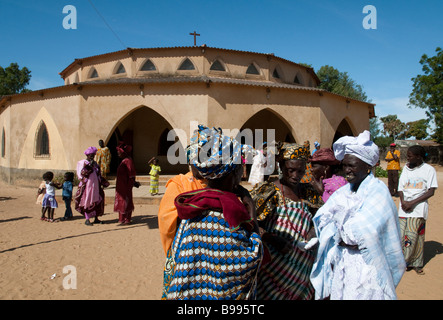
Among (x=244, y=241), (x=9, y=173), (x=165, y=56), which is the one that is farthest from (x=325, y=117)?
(x=9, y=173)

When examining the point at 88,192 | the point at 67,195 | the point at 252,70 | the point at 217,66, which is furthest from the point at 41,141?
the point at 252,70

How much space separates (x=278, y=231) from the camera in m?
2.34

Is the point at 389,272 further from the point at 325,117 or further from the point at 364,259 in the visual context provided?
the point at 325,117

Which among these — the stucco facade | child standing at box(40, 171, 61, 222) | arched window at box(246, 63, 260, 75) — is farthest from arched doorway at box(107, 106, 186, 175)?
child standing at box(40, 171, 61, 222)

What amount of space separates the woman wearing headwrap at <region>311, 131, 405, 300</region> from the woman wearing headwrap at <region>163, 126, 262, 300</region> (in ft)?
2.56

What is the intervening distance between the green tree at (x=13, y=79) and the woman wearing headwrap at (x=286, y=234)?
43.7 metres

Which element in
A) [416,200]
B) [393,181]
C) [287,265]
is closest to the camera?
[287,265]

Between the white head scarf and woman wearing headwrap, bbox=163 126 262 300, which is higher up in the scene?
the white head scarf

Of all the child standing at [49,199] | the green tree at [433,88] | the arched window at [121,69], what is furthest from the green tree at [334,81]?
the child standing at [49,199]

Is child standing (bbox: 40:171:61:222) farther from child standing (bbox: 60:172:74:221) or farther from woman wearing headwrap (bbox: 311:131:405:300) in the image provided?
woman wearing headwrap (bbox: 311:131:405:300)

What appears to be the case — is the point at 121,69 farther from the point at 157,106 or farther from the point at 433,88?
the point at 433,88

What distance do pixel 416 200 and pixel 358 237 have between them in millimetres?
3109

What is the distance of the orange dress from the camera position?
206 centimetres

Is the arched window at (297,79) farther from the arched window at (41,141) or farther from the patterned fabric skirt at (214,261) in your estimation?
the patterned fabric skirt at (214,261)
